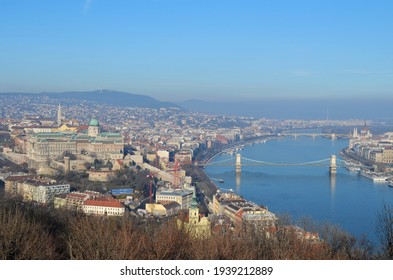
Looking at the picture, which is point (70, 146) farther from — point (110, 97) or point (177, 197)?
point (177, 197)

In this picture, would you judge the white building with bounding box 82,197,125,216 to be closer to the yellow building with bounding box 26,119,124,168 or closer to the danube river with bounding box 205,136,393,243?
the danube river with bounding box 205,136,393,243

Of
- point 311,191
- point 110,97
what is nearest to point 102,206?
point 311,191

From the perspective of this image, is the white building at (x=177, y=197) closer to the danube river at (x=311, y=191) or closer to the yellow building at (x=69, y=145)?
the danube river at (x=311, y=191)

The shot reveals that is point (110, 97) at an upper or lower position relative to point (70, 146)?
upper

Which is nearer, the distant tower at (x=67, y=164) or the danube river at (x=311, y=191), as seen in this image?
the danube river at (x=311, y=191)

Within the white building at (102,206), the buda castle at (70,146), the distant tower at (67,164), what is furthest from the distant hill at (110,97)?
the white building at (102,206)

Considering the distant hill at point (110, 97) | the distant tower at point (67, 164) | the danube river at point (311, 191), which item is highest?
the distant hill at point (110, 97)

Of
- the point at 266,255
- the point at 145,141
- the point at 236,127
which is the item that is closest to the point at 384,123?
the point at 236,127

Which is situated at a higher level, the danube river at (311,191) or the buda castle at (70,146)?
the buda castle at (70,146)
